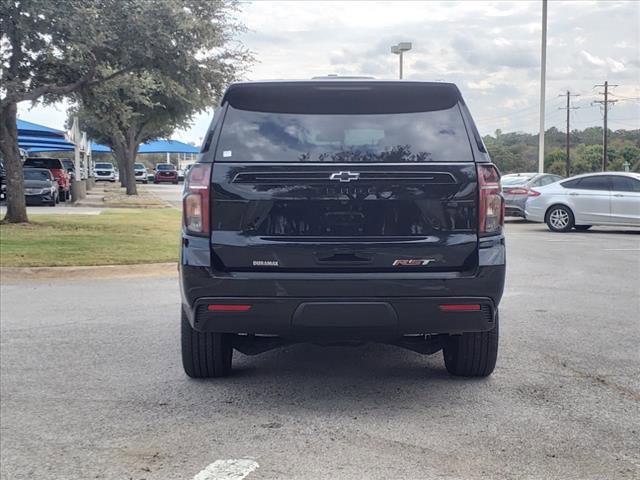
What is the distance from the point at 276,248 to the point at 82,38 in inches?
464

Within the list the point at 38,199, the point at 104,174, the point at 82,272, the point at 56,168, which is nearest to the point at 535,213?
the point at 82,272

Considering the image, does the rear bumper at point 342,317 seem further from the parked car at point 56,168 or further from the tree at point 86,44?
the parked car at point 56,168

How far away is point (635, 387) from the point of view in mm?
5262

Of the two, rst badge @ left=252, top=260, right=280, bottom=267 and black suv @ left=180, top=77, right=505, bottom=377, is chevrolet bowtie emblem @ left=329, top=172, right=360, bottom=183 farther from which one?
rst badge @ left=252, top=260, right=280, bottom=267

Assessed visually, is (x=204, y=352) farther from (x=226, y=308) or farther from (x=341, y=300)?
(x=341, y=300)

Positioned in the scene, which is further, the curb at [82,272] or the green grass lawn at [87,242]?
the green grass lawn at [87,242]

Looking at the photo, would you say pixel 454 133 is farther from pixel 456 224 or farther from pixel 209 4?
pixel 209 4

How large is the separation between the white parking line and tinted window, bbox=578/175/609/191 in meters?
15.6

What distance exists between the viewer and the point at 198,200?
14.8ft

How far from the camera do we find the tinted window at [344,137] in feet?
15.0

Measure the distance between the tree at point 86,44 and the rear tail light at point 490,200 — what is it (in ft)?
38.9

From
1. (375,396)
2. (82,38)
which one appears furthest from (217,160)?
(82,38)

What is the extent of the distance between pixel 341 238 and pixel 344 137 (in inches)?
25.7

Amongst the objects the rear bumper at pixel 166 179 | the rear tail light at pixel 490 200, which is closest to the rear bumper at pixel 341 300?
the rear tail light at pixel 490 200
